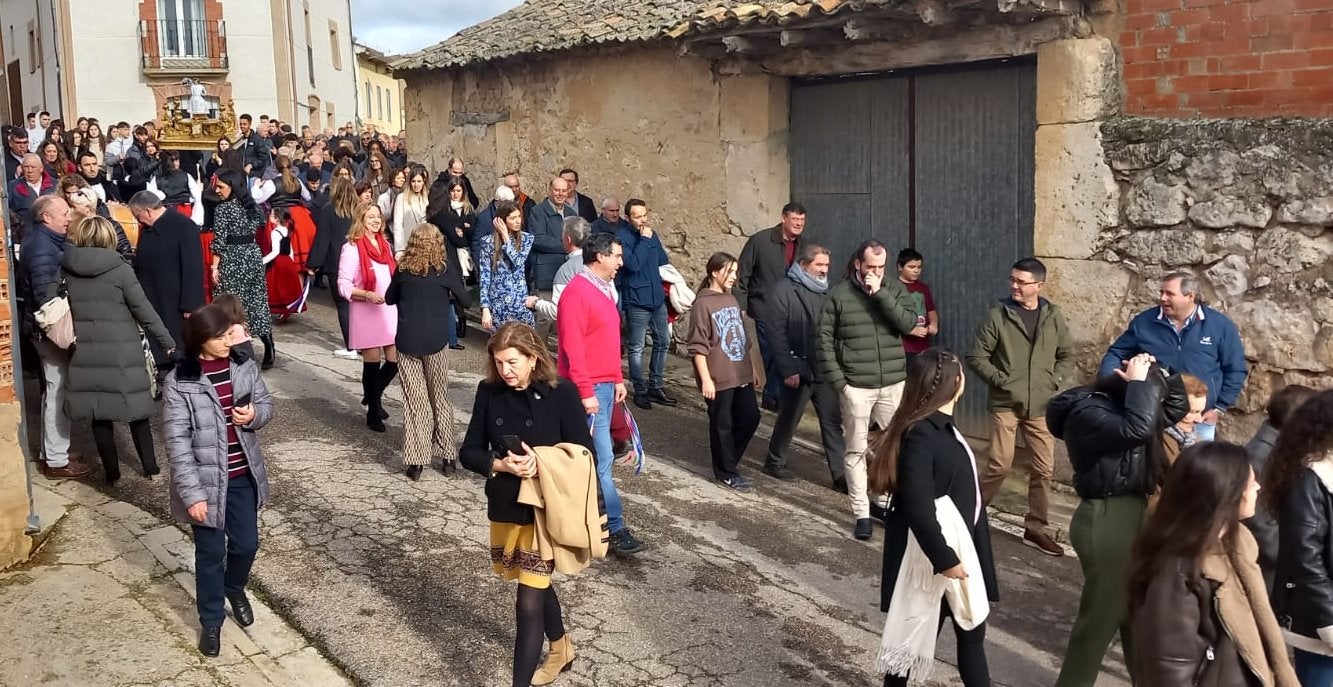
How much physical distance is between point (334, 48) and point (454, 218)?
96.9 feet

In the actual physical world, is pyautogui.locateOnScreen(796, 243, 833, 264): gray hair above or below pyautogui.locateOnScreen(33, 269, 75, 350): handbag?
above

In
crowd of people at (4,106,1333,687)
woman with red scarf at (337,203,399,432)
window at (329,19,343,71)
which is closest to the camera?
crowd of people at (4,106,1333,687)

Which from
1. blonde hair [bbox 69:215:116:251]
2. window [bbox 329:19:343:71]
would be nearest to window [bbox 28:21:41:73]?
window [bbox 329:19:343:71]

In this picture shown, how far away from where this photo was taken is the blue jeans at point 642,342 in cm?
988

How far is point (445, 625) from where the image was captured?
5.50 m

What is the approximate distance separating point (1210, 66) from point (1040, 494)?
2815 millimetres

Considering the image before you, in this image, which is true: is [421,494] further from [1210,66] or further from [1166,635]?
[1210,66]

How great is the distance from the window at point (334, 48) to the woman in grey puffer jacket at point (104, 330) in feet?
107

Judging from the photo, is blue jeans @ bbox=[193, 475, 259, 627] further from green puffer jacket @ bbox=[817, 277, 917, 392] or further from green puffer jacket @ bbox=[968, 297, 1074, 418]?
green puffer jacket @ bbox=[968, 297, 1074, 418]

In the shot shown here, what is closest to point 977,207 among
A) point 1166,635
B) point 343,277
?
point 343,277

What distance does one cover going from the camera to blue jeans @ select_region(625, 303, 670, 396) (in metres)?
9.88

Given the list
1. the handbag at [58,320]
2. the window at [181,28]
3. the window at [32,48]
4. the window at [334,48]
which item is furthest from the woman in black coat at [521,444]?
the window at [334,48]

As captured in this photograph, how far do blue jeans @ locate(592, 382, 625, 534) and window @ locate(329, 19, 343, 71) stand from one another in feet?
112

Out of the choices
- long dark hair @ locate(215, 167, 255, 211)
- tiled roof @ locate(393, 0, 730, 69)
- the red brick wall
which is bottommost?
long dark hair @ locate(215, 167, 255, 211)
